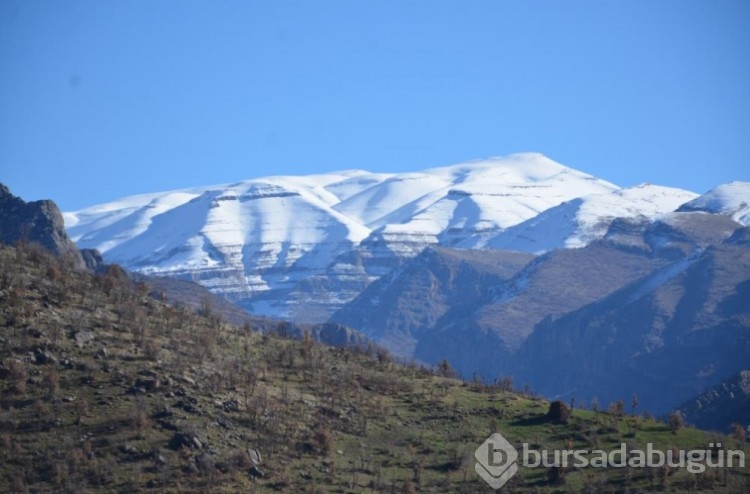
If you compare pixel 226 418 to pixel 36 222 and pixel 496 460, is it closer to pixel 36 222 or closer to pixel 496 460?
pixel 496 460

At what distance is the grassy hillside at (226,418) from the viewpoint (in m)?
70.4

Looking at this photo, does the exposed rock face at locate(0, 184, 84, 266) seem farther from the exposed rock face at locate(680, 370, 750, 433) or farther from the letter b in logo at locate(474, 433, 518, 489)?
the letter b in logo at locate(474, 433, 518, 489)

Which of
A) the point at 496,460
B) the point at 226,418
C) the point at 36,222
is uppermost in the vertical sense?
the point at 36,222

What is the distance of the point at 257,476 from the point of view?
234 ft

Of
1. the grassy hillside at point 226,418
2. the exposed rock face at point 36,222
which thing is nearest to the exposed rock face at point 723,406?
the exposed rock face at point 36,222

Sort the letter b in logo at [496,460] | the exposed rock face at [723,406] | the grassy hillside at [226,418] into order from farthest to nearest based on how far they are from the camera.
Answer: the exposed rock face at [723,406], the letter b in logo at [496,460], the grassy hillside at [226,418]

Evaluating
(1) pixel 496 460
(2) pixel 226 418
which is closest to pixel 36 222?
(2) pixel 226 418

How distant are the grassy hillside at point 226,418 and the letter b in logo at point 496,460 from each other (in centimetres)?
64

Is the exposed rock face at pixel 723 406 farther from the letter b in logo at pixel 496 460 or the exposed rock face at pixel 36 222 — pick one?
the letter b in logo at pixel 496 460

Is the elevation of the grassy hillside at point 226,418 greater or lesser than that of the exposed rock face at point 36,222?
lesser

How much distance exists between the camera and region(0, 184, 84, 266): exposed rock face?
155125 millimetres

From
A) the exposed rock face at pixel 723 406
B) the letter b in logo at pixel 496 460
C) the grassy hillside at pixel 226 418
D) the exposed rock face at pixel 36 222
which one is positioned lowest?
the exposed rock face at pixel 723 406

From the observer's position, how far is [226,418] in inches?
2987

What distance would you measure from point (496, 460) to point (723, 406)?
90.9 metres
